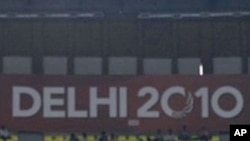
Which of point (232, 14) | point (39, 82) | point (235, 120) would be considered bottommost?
point (235, 120)

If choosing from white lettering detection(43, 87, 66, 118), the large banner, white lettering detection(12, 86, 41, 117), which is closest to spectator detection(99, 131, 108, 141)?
the large banner

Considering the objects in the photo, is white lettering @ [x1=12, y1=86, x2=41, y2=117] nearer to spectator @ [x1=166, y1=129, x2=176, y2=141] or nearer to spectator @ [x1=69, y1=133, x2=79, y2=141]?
spectator @ [x1=69, y1=133, x2=79, y2=141]

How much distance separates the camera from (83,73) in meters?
24.4

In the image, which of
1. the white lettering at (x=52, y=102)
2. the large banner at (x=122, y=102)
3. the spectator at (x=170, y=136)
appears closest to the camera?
the spectator at (x=170, y=136)

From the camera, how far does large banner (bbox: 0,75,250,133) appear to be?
24031 mm

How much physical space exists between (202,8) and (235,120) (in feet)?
13.2

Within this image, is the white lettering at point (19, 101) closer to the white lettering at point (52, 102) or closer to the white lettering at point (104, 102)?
the white lettering at point (52, 102)

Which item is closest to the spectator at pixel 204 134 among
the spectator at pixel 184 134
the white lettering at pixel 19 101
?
the spectator at pixel 184 134

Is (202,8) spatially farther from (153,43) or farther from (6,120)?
(6,120)

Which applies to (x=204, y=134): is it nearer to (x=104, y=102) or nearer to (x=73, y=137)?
(x=104, y=102)

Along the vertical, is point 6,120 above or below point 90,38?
below

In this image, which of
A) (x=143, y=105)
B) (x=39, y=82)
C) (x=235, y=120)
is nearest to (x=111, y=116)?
(x=143, y=105)

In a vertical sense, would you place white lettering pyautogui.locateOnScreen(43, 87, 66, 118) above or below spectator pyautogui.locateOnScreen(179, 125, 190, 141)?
above

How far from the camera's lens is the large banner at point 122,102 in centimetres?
2403
